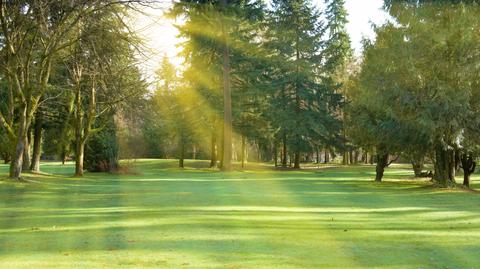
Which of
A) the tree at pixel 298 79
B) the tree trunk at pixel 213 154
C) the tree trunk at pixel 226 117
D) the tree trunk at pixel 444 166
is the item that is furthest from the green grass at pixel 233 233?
the tree trunk at pixel 213 154

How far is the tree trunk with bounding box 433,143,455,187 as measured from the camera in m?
27.9

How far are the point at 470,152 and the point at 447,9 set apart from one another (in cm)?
685

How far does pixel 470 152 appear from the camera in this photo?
90.5 ft

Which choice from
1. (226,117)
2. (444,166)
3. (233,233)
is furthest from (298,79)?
(233,233)

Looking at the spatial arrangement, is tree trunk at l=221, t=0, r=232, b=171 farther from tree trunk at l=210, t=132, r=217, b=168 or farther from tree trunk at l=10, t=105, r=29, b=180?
tree trunk at l=10, t=105, r=29, b=180

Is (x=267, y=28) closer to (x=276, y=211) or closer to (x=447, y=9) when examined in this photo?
(x=447, y=9)

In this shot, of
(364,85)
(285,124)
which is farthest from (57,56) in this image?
(285,124)

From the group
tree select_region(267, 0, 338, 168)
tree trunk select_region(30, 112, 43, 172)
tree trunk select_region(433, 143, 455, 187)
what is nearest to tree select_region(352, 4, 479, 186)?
tree trunk select_region(433, 143, 455, 187)

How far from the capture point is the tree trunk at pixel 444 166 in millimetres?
27891

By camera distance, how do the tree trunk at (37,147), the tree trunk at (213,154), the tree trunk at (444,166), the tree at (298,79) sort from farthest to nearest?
the tree trunk at (213,154)
the tree at (298,79)
the tree trunk at (37,147)
the tree trunk at (444,166)

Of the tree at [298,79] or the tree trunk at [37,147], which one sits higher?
the tree at [298,79]

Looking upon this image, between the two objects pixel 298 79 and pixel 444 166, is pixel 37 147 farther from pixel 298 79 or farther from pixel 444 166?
pixel 444 166

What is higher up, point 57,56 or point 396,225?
point 57,56

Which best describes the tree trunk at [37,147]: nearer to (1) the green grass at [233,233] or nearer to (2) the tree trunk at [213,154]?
(2) the tree trunk at [213,154]
